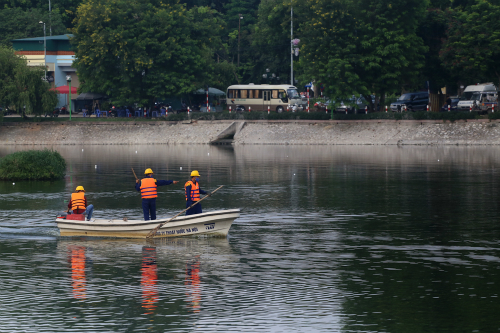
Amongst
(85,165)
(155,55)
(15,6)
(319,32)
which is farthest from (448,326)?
(15,6)

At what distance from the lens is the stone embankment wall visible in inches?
2874

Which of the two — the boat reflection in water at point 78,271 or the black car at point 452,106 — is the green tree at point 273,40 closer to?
the black car at point 452,106

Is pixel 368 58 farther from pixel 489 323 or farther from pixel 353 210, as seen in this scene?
pixel 489 323

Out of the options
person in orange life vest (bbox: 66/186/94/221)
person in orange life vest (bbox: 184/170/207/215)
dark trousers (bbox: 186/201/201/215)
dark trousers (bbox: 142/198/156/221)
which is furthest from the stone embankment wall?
person in orange life vest (bbox: 66/186/94/221)

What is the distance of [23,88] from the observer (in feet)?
276

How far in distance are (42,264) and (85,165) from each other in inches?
1352

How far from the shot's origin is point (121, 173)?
159ft

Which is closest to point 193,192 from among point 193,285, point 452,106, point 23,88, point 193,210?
point 193,210

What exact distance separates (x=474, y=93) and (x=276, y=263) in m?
62.9

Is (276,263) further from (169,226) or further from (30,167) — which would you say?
(30,167)

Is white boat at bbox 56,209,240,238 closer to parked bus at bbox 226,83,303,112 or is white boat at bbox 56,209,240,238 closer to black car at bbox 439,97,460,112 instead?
black car at bbox 439,97,460,112

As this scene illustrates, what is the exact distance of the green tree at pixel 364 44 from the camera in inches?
3049

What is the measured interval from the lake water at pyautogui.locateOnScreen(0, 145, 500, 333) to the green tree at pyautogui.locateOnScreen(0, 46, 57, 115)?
44.1 meters

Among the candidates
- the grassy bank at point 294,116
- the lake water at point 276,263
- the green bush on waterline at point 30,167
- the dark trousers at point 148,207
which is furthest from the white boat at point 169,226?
the grassy bank at point 294,116
